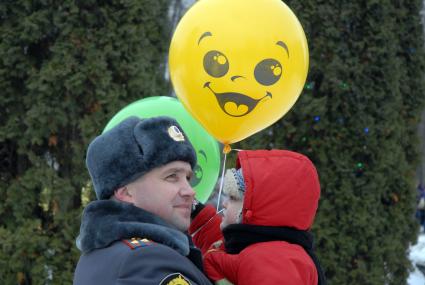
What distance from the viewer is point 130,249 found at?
70.1 inches

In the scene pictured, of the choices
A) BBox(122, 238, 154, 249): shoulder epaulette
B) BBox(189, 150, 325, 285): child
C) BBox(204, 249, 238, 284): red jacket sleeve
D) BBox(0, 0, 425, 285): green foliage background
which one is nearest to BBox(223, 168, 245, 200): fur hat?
BBox(189, 150, 325, 285): child

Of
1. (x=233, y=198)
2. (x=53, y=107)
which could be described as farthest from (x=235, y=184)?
(x=53, y=107)

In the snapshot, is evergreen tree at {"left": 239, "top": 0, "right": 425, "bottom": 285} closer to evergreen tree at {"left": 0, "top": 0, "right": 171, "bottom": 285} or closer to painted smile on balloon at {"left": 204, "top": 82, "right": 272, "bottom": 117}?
evergreen tree at {"left": 0, "top": 0, "right": 171, "bottom": 285}

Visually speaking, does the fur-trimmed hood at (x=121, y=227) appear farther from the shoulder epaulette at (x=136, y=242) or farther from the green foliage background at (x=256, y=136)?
the green foliage background at (x=256, y=136)

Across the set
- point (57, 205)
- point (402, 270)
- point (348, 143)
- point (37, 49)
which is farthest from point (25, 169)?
point (402, 270)

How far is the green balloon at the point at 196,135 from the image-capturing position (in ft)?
9.70

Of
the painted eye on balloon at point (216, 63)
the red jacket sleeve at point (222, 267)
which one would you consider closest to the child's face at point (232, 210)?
the red jacket sleeve at point (222, 267)

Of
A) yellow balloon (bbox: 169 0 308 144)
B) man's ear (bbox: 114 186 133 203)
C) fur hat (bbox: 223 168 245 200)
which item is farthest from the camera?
yellow balloon (bbox: 169 0 308 144)

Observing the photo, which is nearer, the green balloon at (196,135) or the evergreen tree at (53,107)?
the green balloon at (196,135)

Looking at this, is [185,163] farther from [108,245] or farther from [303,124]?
[303,124]

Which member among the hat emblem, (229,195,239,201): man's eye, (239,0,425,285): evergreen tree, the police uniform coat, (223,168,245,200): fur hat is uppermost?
the hat emblem

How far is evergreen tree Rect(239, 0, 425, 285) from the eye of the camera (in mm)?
4855

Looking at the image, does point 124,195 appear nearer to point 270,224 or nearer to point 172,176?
point 172,176

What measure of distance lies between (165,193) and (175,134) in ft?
0.66
